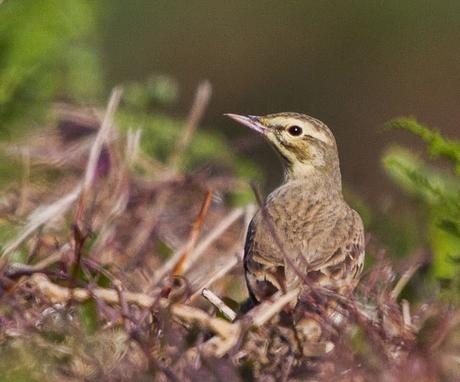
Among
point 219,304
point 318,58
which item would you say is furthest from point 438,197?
point 318,58

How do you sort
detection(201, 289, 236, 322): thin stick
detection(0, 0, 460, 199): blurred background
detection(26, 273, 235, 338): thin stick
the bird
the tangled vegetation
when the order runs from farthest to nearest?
detection(0, 0, 460, 199): blurred background, the bird, detection(201, 289, 236, 322): thin stick, detection(26, 273, 235, 338): thin stick, the tangled vegetation

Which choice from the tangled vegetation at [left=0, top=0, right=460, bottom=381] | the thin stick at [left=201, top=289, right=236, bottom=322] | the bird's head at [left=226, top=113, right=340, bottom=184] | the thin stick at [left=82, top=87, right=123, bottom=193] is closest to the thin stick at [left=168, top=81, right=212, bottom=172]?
the tangled vegetation at [left=0, top=0, right=460, bottom=381]

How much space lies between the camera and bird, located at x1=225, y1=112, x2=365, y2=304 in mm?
4863

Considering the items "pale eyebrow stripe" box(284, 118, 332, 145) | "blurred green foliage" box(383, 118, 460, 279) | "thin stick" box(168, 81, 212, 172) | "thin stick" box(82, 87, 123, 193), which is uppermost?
"blurred green foliage" box(383, 118, 460, 279)

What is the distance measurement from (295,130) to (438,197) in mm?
1505

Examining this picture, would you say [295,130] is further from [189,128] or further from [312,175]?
[189,128]

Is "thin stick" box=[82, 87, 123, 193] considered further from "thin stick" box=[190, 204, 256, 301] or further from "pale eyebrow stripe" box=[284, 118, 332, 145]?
"pale eyebrow stripe" box=[284, 118, 332, 145]

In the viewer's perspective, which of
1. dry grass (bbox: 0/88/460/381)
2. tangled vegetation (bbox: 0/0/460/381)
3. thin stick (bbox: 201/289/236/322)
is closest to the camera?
dry grass (bbox: 0/88/460/381)

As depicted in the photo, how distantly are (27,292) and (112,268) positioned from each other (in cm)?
48

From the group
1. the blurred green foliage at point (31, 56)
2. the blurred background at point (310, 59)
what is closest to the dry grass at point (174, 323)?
the blurred green foliage at point (31, 56)

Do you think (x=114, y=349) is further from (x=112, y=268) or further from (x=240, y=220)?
(x=240, y=220)

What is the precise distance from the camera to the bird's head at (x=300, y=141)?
6043mm

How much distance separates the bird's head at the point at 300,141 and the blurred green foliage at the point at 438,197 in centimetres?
73

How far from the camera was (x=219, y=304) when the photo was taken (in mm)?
4434
